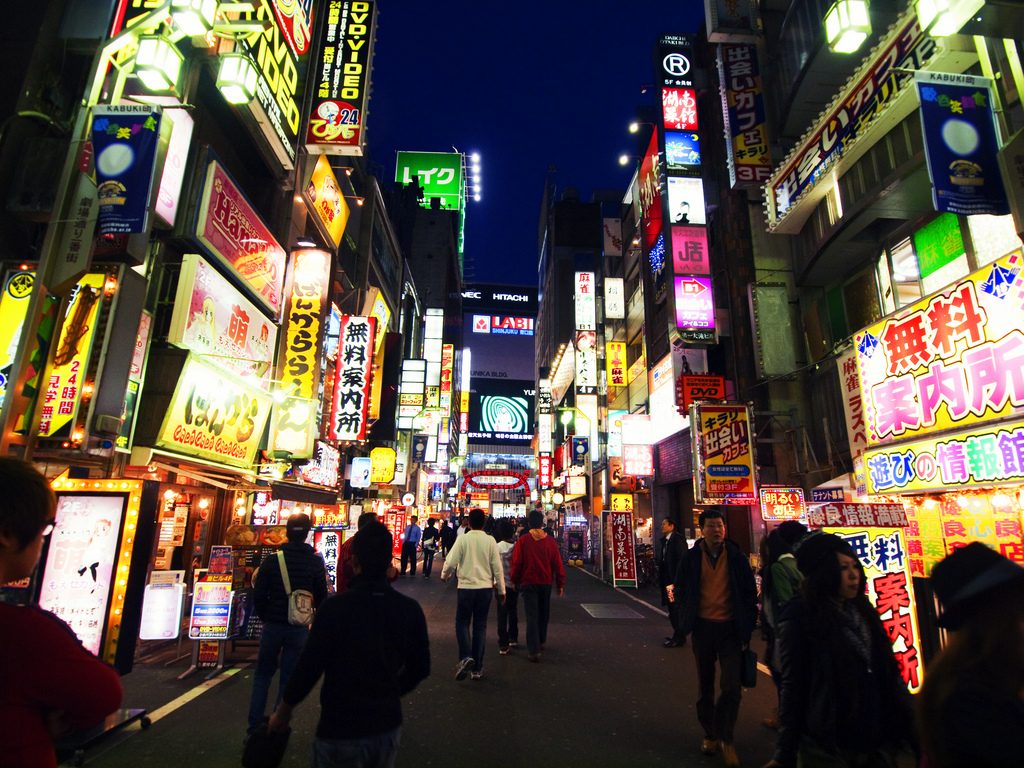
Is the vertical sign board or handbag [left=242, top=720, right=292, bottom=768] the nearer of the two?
handbag [left=242, top=720, right=292, bottom=768]

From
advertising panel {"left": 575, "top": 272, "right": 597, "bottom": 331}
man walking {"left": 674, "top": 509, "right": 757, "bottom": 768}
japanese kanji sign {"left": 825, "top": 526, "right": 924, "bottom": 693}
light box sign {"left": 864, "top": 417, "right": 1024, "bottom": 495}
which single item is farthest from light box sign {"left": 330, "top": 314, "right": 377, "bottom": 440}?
advertising panel {"left": 575, "top": 272, "right": 597, "bottom": 331}

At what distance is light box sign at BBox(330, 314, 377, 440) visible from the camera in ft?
54.2

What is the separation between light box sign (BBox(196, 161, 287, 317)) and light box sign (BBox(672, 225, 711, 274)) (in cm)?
1071

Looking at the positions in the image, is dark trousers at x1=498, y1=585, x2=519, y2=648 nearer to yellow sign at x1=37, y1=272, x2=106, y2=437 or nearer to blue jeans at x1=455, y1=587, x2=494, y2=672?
blue jeans at x1=455, y1=587, x2=494, y2=672

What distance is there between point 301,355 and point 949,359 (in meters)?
12.3

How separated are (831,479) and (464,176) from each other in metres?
67.3

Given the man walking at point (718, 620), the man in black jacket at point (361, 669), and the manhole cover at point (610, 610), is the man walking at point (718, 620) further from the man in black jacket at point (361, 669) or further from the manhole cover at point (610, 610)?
the manhole cover at point (610, 610)

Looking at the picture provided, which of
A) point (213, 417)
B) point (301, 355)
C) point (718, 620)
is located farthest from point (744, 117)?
point (213, 417)

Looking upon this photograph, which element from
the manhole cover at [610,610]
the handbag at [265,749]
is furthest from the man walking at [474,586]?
the manhole cover at [610,610]

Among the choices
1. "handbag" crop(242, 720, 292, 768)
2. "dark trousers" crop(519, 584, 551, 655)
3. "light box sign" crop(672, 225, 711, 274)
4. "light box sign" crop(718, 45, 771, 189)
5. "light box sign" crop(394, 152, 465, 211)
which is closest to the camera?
"handbag" crop(242, 720, 292, 768)

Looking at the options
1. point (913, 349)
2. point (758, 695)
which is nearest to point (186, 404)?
point (758, 695)

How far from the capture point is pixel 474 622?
278 inches

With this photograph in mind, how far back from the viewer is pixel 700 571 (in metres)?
5.20

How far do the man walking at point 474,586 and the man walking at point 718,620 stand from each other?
2818 millimetres
